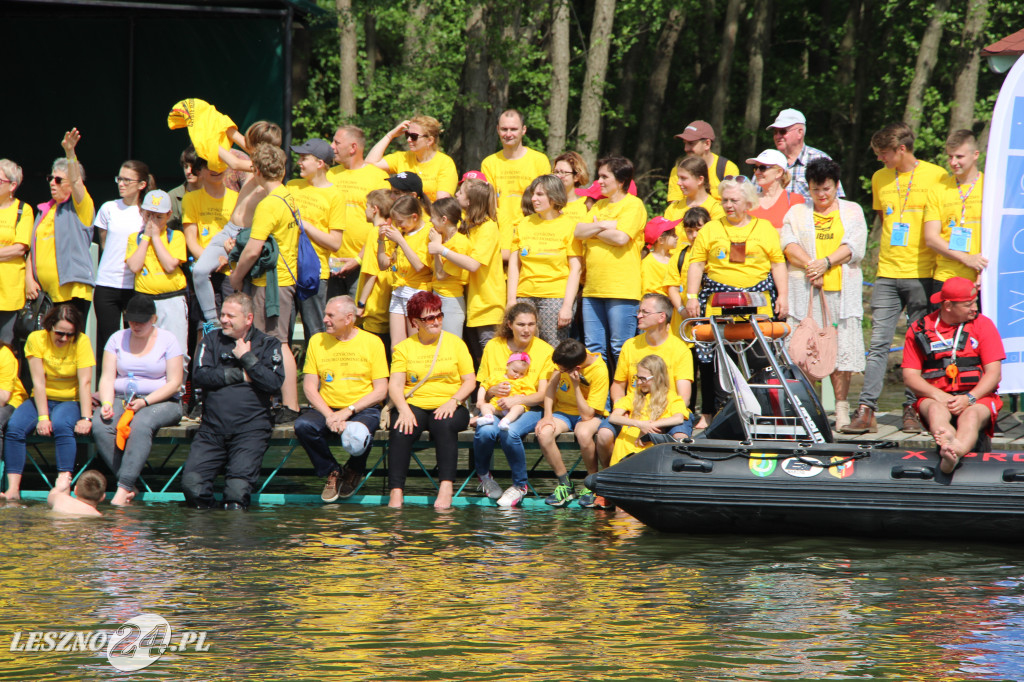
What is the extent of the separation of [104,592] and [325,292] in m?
3.68

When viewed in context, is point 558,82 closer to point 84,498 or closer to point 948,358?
point 948,358

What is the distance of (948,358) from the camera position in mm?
8062

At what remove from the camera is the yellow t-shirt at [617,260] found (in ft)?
29.9

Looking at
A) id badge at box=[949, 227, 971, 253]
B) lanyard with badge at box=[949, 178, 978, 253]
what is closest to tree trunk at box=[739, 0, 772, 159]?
lanyard with badge at box=[949, 178, 978, 253]

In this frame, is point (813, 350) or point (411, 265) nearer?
point (813, 350)

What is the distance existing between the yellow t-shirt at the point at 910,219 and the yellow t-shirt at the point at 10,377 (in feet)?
20.6

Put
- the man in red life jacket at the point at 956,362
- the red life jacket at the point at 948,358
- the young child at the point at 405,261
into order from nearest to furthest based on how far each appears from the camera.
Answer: the man in red life jacket at the point at 956,362 → the red life jacket at the point at 948,358 → the young child at the point at 405,261

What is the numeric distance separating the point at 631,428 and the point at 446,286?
1733 mm

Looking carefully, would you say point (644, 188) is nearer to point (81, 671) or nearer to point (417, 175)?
point (417, 175)

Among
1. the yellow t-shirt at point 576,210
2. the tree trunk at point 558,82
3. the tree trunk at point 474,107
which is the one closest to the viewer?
the yellow t-shirt at point 576,210

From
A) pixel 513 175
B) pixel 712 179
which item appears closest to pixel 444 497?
pixel 513 175

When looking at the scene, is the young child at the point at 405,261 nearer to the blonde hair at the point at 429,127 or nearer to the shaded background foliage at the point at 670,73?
the blonde hair at the point at 429,127

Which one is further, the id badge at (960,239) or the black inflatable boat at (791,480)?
the id badge at (960,239)

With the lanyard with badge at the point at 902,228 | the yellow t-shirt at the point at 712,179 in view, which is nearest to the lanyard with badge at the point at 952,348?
the lanyard with badge at the point at 902,228
